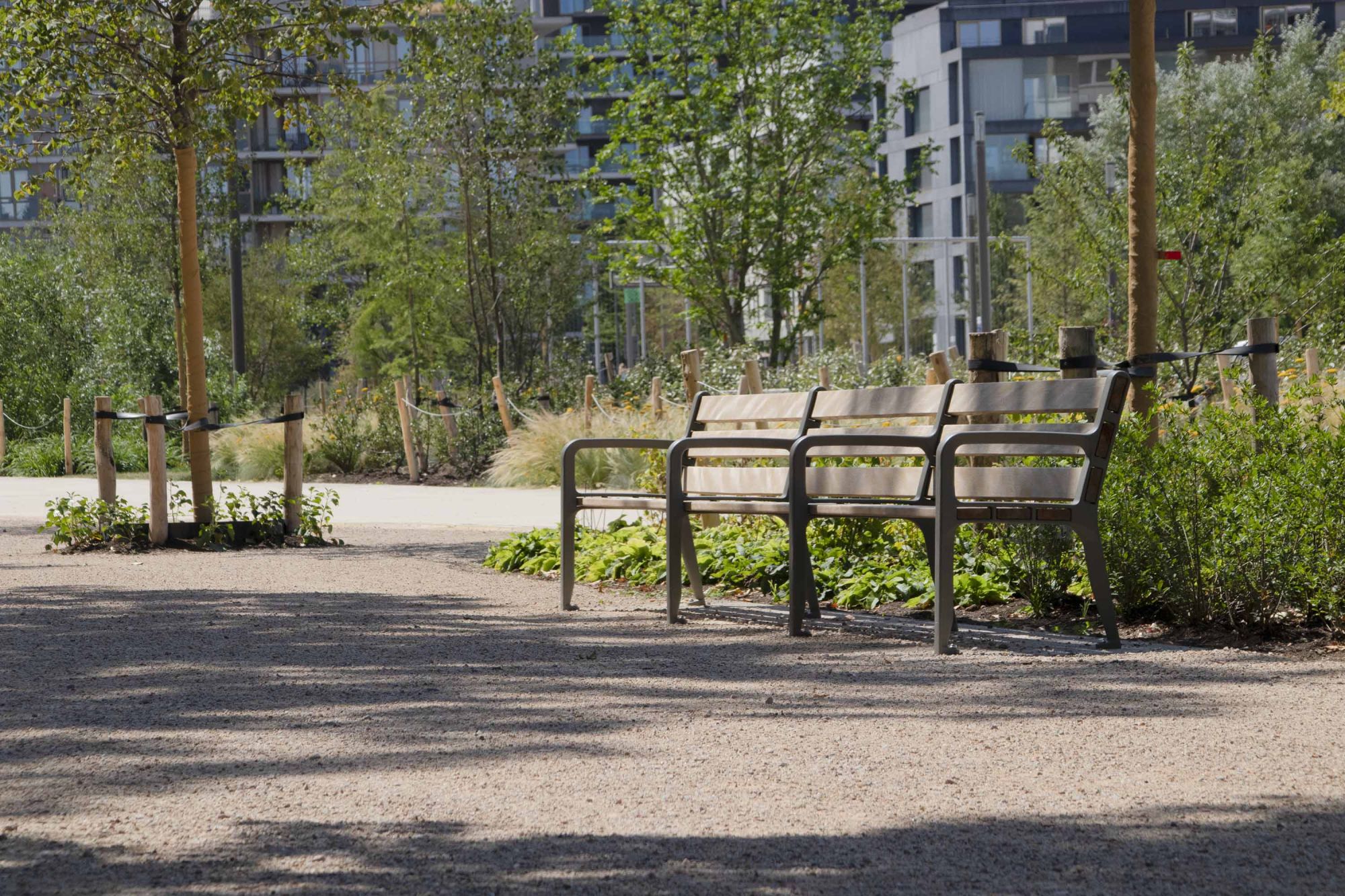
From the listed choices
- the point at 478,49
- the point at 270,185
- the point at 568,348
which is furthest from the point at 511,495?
the point at 270,185

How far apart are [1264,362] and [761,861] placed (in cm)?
470

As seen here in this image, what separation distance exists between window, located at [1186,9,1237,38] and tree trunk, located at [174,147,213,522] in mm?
61304

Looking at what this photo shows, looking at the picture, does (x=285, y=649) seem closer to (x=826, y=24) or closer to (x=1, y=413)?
(x=826, y=24)

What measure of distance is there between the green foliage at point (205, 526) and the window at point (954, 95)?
57.8m

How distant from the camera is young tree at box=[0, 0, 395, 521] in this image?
463 inches

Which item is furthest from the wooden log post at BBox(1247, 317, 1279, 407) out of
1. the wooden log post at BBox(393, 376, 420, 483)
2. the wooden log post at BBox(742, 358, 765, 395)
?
the wooden log post at BBox(393, 376, 420, 483)

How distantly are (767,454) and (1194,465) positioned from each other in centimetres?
348

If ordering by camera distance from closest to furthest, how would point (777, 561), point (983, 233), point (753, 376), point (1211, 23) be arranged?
1. point (777, 561)
2. point (753, 376)
3. point (983, 233)
4. point (1211, 23)

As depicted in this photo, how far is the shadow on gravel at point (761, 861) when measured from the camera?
3.11 metres

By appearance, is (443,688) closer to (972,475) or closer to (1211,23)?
(972,475)

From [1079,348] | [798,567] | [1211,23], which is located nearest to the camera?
[798,567]

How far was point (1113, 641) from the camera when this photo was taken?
595 centimetres

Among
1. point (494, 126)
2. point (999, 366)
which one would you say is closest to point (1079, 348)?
point (999, 366)

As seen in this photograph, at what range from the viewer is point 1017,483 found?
6.14 m
